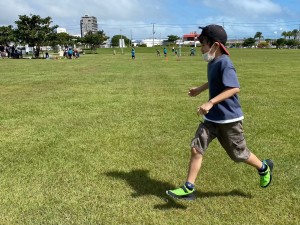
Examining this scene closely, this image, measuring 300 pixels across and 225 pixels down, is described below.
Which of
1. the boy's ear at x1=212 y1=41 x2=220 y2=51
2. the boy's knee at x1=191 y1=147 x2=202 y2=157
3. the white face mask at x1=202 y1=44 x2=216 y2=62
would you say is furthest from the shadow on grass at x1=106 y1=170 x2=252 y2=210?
the boy's ear at x1=212 y1=41 x2=220 y2=51

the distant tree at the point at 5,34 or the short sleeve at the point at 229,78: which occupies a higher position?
the distant tree at the point at 5,34

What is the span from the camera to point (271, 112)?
8.65 meters

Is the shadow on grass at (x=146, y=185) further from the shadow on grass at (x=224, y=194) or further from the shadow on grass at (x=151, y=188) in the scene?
the shadow on grass at (x=224, y=194)

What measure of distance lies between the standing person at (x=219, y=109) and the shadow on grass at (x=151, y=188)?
19 centimetres

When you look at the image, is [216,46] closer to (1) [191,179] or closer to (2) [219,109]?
(2) [219,109]

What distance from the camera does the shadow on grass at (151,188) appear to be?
3949 millimetres

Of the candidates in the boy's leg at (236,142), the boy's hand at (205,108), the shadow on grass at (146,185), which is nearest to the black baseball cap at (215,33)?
the boy's hand at (205,108)

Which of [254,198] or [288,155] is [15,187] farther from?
[288,155]

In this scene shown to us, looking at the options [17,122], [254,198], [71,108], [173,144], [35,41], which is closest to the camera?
[254,198]

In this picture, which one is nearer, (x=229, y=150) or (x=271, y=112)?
→ (x=229, y=150)

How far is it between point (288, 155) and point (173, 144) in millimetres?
1811

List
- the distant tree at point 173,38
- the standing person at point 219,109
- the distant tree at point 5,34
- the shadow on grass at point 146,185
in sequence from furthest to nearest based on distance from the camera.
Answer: the distant tree at point 173,38
the distant tree at point 5,34
the shadow on grass at point 146,185
the standing person at point 219,109

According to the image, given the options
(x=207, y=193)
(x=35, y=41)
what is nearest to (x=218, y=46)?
(x=207, y=193)

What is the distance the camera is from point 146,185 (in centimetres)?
442
